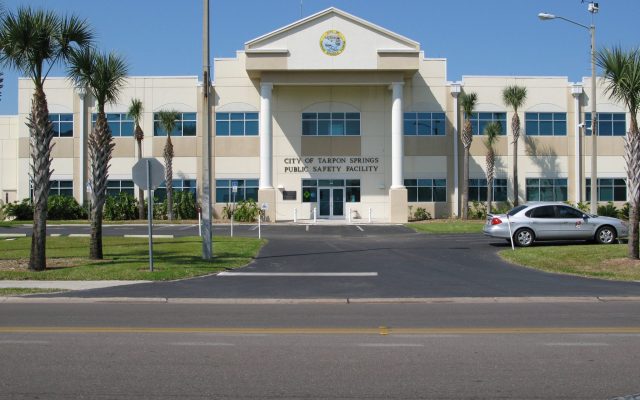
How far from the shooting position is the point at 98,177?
63.8 ft

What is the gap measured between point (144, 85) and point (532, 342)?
40.0m

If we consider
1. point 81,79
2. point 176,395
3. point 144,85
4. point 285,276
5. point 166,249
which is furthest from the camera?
point 144,85

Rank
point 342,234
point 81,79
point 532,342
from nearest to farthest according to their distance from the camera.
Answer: point 532,342
point 81,79
point 342,234

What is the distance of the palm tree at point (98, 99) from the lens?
19.0 meters

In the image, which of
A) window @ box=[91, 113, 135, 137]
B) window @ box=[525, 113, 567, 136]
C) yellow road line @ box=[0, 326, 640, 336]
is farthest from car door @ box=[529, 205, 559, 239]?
window @ box=[91, 113, 135, 137]

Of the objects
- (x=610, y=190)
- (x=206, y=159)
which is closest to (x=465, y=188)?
(x=610, y=190)

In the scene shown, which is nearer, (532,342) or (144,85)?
(532,342)

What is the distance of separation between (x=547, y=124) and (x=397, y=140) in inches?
459

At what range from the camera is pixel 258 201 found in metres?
41.6

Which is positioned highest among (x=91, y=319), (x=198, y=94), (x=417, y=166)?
(x=198, y=94)

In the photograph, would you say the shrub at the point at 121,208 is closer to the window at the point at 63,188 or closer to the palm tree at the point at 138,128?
the palm tree at the point at 138,128

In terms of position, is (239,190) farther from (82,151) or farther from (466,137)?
(466,137)

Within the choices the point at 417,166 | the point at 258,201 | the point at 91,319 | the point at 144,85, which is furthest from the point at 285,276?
the point at 144,85

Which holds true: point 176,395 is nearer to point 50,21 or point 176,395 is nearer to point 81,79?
point 50,21
